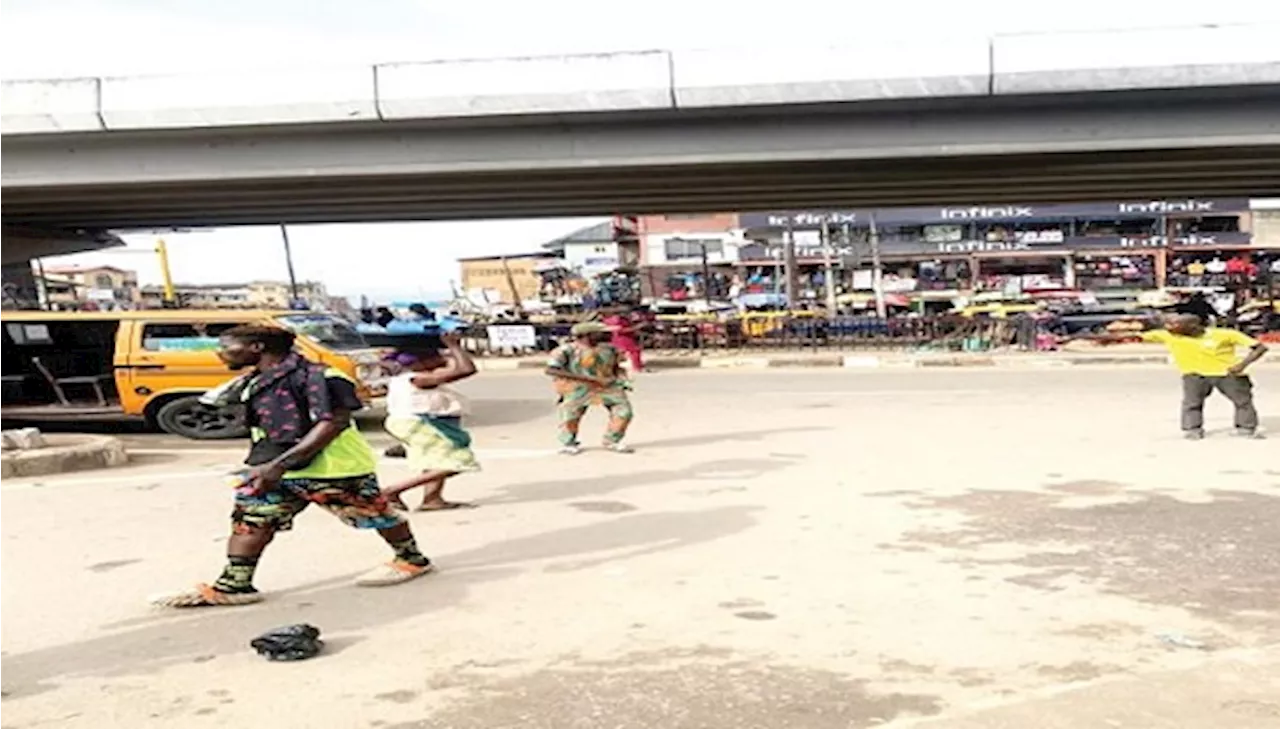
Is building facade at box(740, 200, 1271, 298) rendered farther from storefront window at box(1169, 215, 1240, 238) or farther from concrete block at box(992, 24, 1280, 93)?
concrete block at box(992, 24, 1280, 93)

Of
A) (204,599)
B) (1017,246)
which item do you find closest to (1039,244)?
(1017,246)

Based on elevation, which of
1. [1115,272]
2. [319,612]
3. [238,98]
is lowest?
[1115,272]

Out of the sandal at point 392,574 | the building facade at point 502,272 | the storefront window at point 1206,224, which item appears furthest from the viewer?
the building facade at point 502,272

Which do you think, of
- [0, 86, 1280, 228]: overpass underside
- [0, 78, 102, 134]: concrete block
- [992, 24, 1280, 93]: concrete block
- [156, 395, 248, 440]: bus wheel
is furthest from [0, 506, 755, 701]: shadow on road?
[0, 78, 102, 134]: concrete block

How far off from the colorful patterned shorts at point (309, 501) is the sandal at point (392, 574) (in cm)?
30

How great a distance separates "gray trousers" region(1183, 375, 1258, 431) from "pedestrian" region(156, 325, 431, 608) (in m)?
7.62

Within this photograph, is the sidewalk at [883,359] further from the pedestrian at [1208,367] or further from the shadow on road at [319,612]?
the shadow on road at [319,612]

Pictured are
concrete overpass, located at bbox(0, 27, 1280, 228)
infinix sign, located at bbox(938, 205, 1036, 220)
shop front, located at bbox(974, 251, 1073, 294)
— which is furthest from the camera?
infinix sign, located at bbox(938, 205, 1036, 220)

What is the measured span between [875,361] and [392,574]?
1803cm

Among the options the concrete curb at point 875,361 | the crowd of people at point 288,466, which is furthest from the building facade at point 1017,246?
the crowd of people at point 288,466

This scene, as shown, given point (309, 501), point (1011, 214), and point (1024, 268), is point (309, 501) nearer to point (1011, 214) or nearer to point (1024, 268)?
point (1011, 214)

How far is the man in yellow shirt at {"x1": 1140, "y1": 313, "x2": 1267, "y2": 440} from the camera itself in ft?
29.6

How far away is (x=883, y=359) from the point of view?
22.0 m

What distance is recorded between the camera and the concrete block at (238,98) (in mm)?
15297
